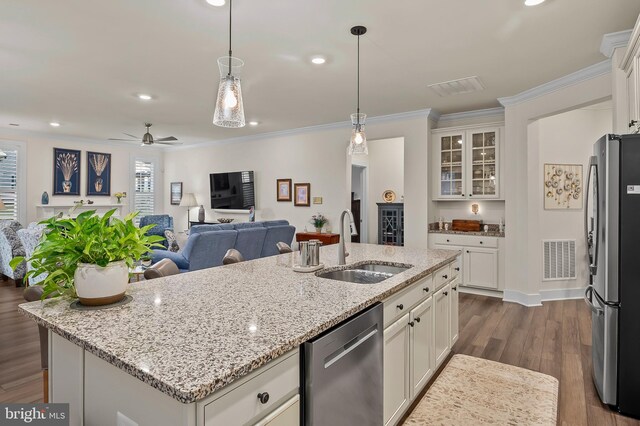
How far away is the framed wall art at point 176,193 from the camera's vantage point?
898 centimetres

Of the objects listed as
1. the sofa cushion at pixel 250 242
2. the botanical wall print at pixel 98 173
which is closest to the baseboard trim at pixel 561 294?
the sofa cushion at pixel 250 242

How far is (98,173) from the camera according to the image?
318 inches

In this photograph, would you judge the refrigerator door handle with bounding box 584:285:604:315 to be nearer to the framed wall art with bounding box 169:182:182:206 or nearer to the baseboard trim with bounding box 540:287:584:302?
Answer: the baseboard trim with bounding box 540:287:584:302

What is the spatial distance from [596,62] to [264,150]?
216 inches

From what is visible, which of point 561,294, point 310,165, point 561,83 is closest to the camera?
point 561,83

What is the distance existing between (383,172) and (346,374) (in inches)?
282

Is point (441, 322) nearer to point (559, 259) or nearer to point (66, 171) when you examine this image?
point (559, 259)

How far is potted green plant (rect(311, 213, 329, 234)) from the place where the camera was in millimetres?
6508

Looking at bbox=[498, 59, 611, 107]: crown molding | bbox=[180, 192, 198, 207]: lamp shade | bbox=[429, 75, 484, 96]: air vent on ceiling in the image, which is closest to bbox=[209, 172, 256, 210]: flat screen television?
bbox=[180, 192, 198, 207]: lamp shade

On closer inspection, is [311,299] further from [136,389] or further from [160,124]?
[160,124]

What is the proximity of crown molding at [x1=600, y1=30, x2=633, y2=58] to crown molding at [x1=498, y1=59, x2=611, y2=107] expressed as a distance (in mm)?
359

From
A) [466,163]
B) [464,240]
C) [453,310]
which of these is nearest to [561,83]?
[466,163]

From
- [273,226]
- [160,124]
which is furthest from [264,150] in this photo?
[273,226]

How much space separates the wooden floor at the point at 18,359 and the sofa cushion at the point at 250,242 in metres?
2.25
